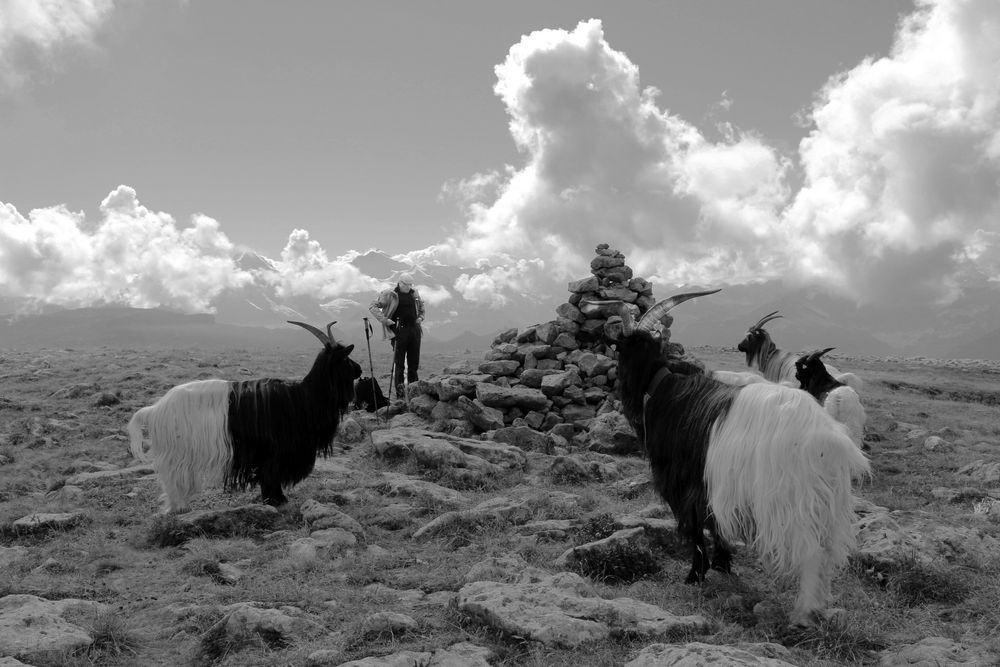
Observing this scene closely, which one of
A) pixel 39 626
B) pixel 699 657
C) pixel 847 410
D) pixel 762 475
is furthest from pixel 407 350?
pixel 699 657

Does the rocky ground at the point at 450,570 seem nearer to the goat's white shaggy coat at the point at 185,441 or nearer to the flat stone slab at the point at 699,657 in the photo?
the flat stone slab at the point at 699,657

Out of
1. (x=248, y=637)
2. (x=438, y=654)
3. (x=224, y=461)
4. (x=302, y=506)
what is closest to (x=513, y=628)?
(x=438, y=654)

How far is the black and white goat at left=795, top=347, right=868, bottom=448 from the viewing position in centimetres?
1059

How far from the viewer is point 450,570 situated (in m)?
6.06

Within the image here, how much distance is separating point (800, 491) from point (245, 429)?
6.05m

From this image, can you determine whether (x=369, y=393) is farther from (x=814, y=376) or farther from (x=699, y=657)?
(x=699, y=657)

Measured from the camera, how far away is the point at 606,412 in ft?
43.2

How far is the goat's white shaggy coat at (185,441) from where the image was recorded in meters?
7.98

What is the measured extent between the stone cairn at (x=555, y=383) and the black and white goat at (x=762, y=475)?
16.2 feet

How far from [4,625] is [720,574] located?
5.08m

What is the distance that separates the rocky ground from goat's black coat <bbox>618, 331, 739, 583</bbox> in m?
0.44

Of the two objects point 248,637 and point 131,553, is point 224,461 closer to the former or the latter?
point 131,553

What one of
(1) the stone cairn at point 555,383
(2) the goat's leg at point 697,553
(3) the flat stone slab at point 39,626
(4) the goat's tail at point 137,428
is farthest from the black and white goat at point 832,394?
(3) the flat stone slab at point 39,626

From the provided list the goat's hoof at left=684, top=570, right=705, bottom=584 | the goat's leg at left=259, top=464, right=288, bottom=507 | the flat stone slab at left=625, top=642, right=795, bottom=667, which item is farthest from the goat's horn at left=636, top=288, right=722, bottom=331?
the goat's leg at left=259, top=464, right=288, bottom=507
